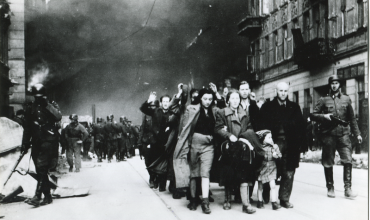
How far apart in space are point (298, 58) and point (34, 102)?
19.9 m

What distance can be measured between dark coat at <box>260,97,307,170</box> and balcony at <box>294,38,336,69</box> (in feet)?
48.4

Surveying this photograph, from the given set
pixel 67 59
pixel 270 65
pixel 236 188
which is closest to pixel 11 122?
pixel 67 59

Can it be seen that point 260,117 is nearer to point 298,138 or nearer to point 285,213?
point 298,138

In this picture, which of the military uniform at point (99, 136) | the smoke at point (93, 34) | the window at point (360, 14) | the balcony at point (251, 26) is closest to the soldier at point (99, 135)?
the military uniform at point (99, 136)

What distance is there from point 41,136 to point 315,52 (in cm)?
1816

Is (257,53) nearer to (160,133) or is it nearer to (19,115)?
(160,133)

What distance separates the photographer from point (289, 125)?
318 inches

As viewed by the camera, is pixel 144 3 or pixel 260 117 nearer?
pixel 260 117

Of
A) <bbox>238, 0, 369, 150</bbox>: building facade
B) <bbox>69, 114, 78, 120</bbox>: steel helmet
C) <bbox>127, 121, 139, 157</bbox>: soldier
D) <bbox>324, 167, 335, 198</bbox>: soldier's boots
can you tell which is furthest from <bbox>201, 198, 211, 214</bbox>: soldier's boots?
<bbox>127, 121, 139, 157</bbox>: soldier

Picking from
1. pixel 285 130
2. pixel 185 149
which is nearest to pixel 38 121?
pixel 185 149

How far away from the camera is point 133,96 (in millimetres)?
24094

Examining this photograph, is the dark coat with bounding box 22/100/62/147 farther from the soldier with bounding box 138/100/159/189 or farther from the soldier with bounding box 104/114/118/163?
the soldier with bounding box 104/114/118/163

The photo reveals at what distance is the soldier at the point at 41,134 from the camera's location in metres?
8.62

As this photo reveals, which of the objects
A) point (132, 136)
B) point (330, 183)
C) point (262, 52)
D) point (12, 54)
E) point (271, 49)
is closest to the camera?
point (12, 54)
